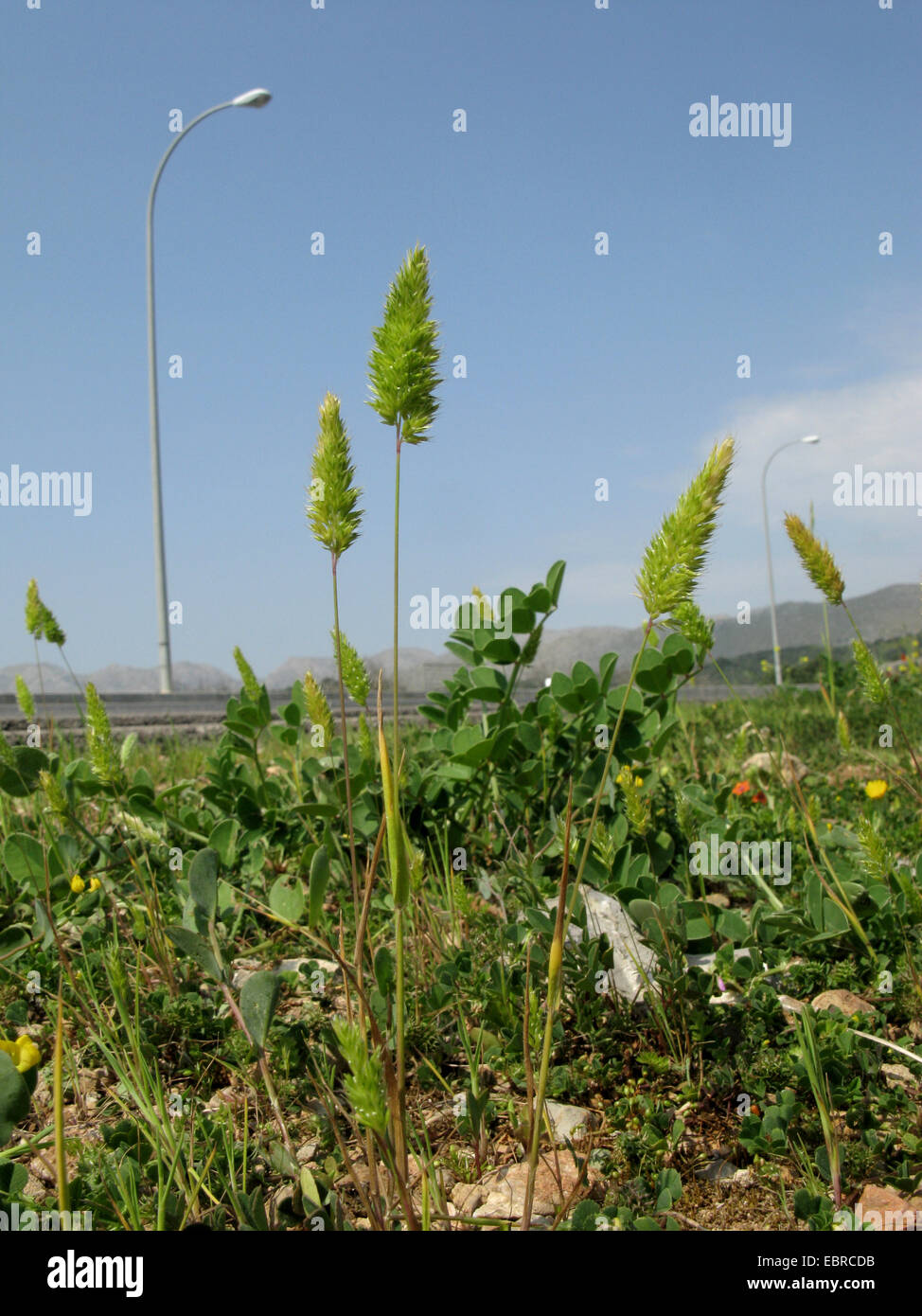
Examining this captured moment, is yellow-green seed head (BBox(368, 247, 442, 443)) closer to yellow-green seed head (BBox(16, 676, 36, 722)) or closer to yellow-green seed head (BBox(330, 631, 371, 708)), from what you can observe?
yellow-green seed head (BBox(330, 631, 371, 708))

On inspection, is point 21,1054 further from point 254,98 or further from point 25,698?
point 254,98

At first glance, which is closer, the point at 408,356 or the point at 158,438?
the point at 408,356

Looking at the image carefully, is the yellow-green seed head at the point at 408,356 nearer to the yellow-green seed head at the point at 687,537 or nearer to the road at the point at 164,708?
the yellow-green seed head at the point at 687,537

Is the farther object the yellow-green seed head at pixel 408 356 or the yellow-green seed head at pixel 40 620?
the yellow-green seed head at pixel 40 620

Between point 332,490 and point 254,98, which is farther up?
point 254,98

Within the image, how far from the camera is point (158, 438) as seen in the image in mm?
13734

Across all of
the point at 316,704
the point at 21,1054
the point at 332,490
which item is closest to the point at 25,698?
the point at 316,704

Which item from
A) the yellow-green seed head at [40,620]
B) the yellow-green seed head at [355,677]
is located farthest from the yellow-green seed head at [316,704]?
the yellow-green seed head at [40,620]

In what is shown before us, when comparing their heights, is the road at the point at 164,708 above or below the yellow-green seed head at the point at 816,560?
below

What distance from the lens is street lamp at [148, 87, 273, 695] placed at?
517 inches

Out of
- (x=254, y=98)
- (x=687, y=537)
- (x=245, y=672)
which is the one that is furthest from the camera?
(x=254, y=98)

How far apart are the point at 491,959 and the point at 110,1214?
98 cm

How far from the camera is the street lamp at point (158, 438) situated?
1312 centimetres
